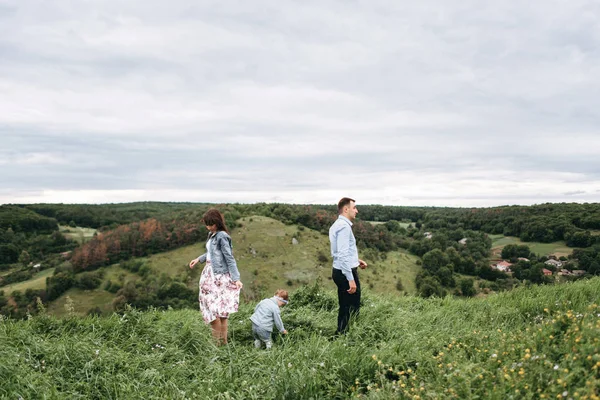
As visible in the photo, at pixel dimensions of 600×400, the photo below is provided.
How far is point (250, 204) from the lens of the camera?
114m

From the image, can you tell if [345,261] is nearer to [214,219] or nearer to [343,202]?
[343,202]

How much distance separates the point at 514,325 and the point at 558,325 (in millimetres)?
2078

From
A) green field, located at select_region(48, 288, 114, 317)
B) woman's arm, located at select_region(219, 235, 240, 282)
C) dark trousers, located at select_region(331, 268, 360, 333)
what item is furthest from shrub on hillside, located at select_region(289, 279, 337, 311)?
green field, located at select_region(48, 288, 114, 317)

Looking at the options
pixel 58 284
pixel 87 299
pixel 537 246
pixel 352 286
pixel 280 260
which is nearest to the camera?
pixel 352 286

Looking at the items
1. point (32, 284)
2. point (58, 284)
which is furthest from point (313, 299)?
point (32, 284)

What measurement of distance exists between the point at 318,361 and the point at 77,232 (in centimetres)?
14695

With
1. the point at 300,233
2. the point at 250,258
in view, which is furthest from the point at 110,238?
the point at 300,233

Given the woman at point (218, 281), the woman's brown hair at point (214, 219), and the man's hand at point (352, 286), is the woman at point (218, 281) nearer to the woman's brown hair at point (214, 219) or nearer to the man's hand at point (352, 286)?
the woman's brown hair at point (214, 219)

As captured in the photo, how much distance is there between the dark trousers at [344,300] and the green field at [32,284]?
96820 millimetres

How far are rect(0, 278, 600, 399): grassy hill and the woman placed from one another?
0.31m

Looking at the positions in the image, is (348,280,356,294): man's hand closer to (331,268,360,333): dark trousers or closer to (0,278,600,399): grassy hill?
(331,268,360,333): dark trousers

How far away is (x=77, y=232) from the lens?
129 metres

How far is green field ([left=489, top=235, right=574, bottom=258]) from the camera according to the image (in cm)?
4442

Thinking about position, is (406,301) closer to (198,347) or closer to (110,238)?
(198,347)
